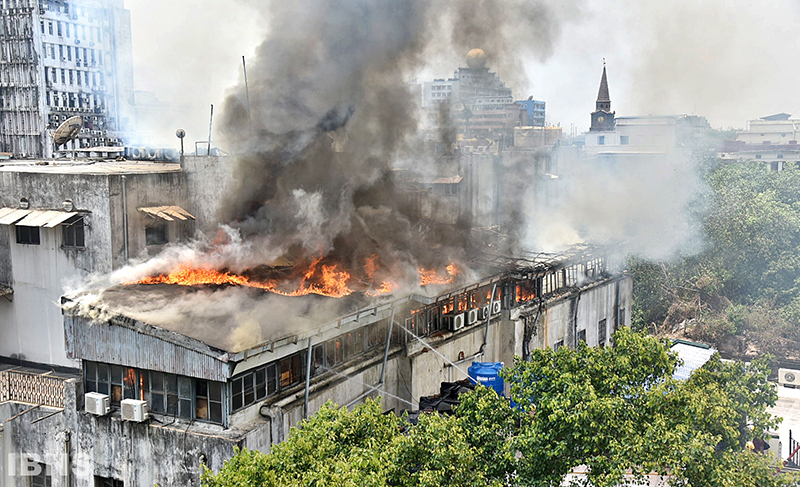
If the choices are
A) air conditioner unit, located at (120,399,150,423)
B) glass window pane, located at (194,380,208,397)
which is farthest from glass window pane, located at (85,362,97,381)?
glass window pane, located at (194,380,208,397)

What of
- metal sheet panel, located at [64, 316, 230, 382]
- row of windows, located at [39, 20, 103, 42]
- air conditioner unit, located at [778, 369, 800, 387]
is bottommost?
air conditioner unit, located at [778, 369, 800, 387]

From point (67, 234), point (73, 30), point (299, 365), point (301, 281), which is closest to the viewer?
point (299, 365)

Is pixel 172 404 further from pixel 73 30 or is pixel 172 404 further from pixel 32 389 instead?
pixel 73 30

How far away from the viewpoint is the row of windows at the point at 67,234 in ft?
64.3

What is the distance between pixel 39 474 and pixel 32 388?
200 cm

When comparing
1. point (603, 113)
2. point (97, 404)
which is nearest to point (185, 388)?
point (97, 404)

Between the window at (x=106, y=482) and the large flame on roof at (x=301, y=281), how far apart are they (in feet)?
16.5

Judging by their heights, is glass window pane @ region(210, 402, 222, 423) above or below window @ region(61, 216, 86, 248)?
below

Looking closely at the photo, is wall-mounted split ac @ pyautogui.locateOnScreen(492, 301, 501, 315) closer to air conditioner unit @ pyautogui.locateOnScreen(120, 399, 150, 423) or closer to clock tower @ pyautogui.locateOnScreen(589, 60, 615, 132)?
air conditioner unit @ pyautogui.locateOnScreen(120, 399, 150, 423)

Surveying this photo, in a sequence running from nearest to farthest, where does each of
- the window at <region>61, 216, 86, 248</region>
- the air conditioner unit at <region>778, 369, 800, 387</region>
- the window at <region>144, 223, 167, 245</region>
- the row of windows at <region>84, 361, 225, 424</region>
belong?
the row of windows at <region>84, 361, 225, 424</region> < the window at <region>61, 216, 86, 248</region> < the window at <region>144, 223, 167, 245</region> < the air conditioner unit at <region>778, 369, 800, 387</region>

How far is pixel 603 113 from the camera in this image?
87938mm

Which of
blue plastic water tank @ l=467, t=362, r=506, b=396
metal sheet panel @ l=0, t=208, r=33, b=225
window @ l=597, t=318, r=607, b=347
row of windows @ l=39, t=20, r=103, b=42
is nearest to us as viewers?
blue plastic water tank @ l=467, t=362, r=506, b=396

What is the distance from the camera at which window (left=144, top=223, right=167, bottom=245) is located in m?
20.5

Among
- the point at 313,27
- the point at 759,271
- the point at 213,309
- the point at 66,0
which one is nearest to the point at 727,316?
the point at 759,271
